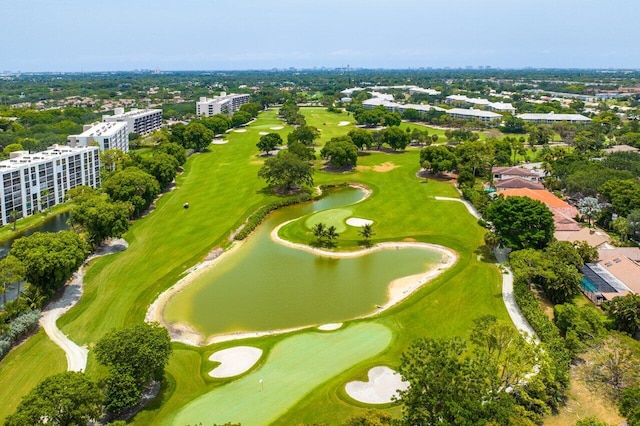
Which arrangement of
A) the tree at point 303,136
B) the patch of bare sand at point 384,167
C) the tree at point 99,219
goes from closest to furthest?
the tree at point 99,219 < the patch of bare sand at point 384,167 < the tree at point 303,136

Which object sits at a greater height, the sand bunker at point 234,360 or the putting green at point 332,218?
the putting green at point 332,218

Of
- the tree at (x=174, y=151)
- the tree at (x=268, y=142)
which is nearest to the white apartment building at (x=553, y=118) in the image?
the tree at (x=268, y=142)

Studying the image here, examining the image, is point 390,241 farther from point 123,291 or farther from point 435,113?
point 435,113

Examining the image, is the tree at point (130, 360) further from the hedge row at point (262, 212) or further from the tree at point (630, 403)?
the hedge row at point (262, 212)

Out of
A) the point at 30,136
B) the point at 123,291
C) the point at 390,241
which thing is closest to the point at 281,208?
the point at 390,241

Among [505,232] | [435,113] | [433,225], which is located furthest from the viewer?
[435,113]

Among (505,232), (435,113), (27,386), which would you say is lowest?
(27,386)

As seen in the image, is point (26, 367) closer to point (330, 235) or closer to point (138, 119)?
point (330, 235)
